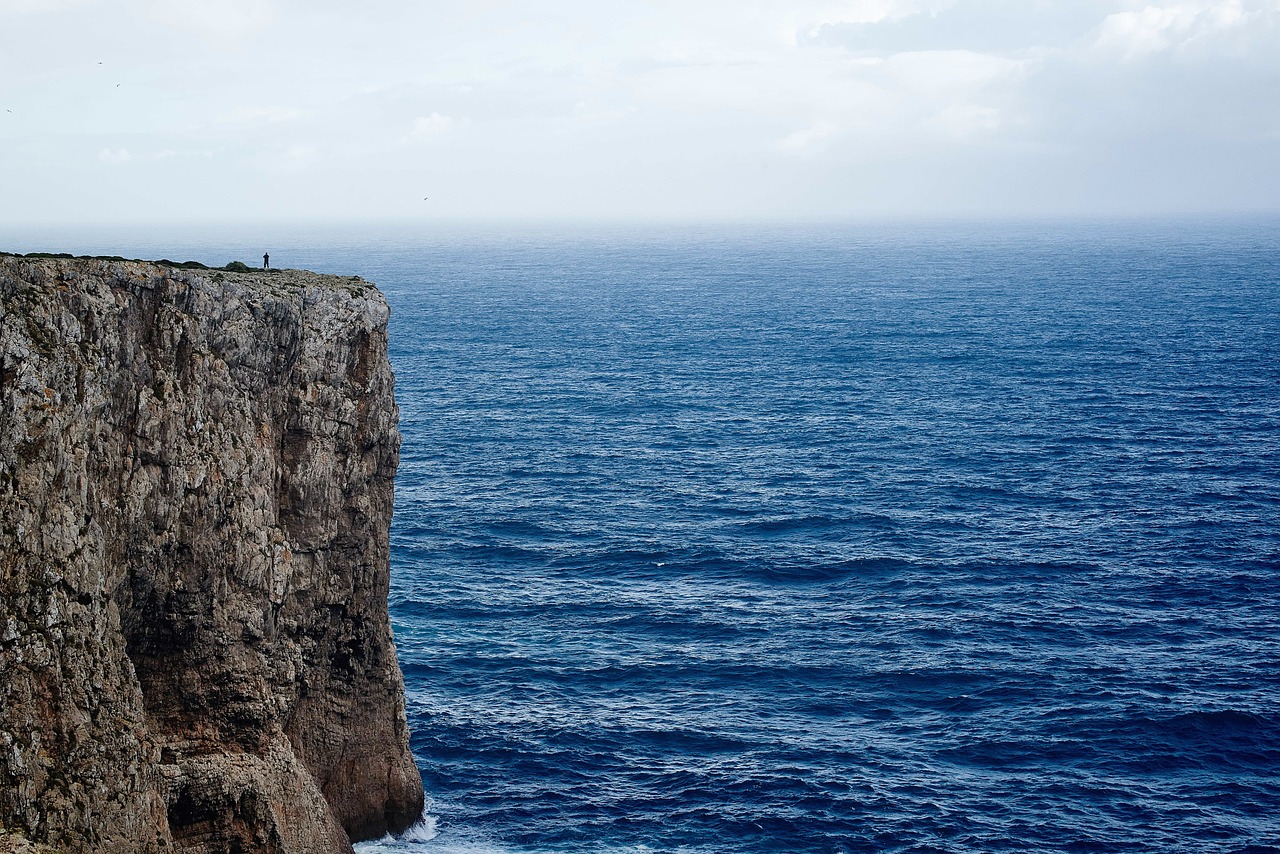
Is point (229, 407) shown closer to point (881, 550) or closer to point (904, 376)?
point (881, 550)

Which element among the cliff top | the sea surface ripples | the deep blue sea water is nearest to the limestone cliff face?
the cliff top

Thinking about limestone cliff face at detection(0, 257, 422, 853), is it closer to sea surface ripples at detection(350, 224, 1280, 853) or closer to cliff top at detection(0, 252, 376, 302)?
cliff top at detection(0, 252, 376, 302)

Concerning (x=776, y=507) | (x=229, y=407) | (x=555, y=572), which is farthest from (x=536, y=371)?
(x=229, y=407)

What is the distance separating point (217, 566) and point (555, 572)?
39.0 m

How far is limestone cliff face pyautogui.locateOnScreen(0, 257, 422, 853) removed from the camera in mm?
34875

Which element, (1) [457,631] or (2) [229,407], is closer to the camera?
(2) [229,407]

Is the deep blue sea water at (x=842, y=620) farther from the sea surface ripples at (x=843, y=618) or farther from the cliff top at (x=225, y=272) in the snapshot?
the cliff top at (x=225, y=272)

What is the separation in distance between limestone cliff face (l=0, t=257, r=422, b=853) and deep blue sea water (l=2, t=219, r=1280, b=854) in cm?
864

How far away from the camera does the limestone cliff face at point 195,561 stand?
34.9m

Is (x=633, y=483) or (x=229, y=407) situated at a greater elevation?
(x=229, y=407)

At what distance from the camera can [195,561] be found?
40.3 m

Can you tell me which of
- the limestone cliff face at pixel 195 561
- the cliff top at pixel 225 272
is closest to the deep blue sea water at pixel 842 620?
the limestone cliff face at pixel 195 561

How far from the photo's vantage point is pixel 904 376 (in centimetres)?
14550

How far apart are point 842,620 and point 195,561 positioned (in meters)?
40.9
